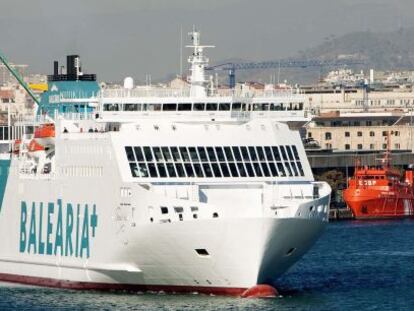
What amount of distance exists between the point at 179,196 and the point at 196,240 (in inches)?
62.6

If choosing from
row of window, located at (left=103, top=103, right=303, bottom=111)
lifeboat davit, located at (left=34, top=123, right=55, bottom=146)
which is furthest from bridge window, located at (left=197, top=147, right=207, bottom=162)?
lifeboat davit, located at (left=34, top=123, right=55, bottom=146)

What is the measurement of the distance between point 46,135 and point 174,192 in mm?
6725


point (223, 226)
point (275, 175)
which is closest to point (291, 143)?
point (275, 175)

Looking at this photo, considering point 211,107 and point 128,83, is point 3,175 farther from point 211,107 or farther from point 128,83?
point 211,107

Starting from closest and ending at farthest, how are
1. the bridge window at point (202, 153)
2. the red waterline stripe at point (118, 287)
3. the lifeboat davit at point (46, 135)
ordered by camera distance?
the red waterline stripe at point (118, 287), the bridge window at point (202, 153), the lifeboat davit at point (46, 135)

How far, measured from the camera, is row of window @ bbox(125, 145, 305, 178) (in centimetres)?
5288

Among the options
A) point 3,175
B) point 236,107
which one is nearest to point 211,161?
point 236,107

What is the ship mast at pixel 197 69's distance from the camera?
2172 inches

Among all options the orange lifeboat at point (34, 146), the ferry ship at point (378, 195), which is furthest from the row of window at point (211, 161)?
the ferry ship at point (378, 195)

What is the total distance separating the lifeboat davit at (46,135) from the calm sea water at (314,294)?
464 centimetres

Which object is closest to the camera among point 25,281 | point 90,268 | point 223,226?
point 223,226

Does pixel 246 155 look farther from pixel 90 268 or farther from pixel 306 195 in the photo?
pixel 90 268

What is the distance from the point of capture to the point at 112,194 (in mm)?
53500

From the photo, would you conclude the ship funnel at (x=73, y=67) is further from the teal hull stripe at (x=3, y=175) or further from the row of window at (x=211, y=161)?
the row of window at (x=211, y=161)
